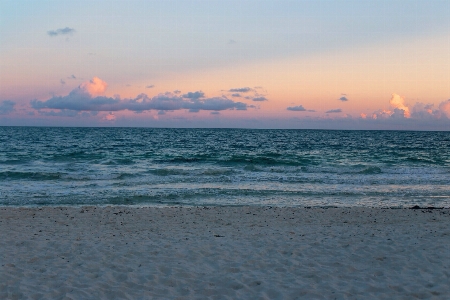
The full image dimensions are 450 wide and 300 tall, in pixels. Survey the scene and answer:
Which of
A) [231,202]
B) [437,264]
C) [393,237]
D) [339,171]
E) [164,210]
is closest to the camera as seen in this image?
[437,264]

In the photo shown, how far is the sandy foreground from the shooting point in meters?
6.09

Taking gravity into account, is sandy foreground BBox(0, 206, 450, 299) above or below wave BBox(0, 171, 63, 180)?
above

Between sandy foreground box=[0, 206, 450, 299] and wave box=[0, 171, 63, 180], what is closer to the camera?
sandy foreground box=[0, 206, 450, 299]

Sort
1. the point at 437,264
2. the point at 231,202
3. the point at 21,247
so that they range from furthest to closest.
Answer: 1. the point at 231,202
2. the point at 21,247
3. the point at 437,264

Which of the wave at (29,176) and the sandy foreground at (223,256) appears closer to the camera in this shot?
the sandy foreground at (223,256)

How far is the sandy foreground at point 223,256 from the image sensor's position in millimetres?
6086

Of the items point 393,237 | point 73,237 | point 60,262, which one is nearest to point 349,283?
point 393,237

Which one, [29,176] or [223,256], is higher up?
[223,256]

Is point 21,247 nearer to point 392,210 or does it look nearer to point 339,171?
point 392,210

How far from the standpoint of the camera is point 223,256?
7.78 metres

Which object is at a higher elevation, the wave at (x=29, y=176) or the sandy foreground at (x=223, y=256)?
the sandy foreground at (x=223, y=256)

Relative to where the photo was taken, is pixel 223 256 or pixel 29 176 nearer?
pixel 223 256

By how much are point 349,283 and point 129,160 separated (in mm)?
26727

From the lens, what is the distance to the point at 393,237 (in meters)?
9.16
